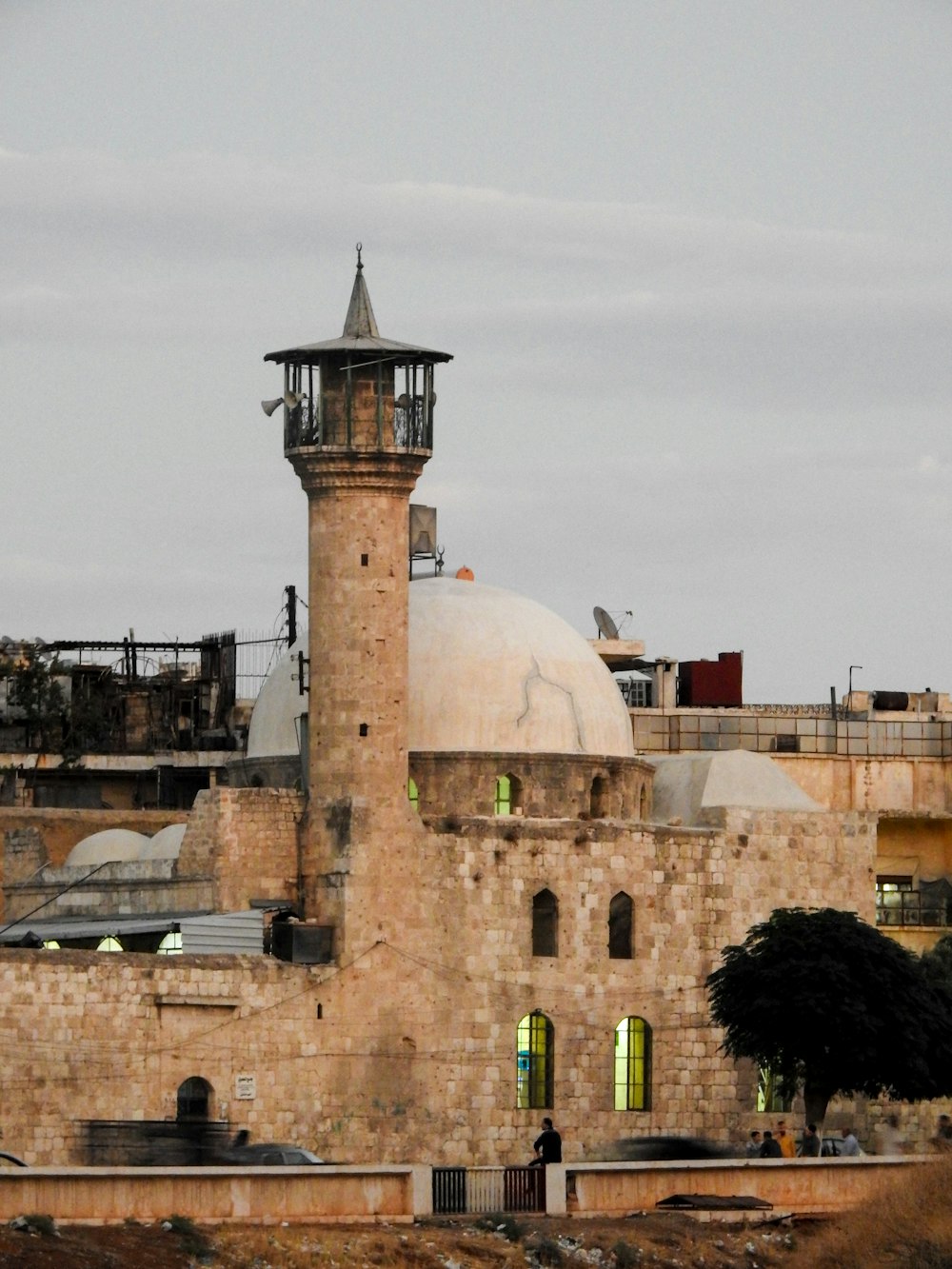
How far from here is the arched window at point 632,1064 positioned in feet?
163

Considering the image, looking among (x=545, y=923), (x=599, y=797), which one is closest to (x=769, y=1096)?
(x=545, y=923)

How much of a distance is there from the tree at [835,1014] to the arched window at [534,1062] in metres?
2.56

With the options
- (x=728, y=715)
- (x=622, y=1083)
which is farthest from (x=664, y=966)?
(x=728, y=715)

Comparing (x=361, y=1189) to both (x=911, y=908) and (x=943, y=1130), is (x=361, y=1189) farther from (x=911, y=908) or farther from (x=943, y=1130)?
(x=911, y=908)

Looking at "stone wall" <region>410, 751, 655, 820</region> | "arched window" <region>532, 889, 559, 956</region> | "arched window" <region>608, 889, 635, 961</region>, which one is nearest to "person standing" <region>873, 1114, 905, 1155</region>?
"arched window" <region>608, 889, 635, 961</region>

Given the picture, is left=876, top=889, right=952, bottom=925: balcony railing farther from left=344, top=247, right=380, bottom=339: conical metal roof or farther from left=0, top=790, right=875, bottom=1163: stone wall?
left=344, top=247, right=380, bottom=339: conical metal roof

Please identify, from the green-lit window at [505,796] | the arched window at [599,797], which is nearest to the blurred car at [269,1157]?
the green-lit window at [505,796]

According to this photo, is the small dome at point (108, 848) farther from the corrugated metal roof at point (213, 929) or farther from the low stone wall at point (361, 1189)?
the low stone wall at point (361, 1189)

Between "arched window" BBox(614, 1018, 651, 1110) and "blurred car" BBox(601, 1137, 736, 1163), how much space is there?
2.50 feet

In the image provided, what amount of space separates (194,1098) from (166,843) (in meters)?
6.77

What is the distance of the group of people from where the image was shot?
144 feet

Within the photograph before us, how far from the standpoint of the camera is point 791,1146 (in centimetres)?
4603

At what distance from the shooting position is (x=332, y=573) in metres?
48.0

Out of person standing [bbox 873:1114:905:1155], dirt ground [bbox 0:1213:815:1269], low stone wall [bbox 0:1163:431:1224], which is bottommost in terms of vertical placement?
dirt ground [bbox 0:1213:815:1269]
